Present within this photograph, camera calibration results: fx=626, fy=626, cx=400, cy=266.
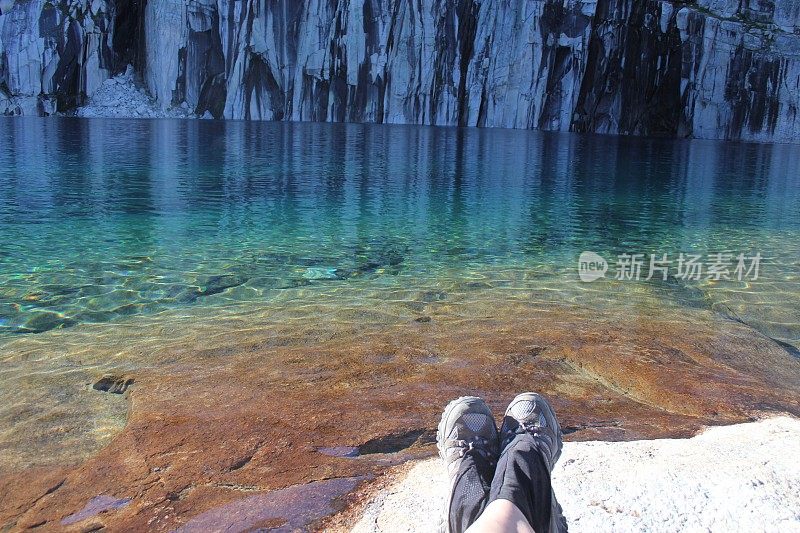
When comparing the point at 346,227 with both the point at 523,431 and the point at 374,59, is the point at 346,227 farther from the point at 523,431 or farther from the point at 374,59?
the point at 374,59

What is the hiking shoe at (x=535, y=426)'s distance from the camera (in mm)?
2883

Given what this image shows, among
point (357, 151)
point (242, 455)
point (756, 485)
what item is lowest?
point (242, 455)

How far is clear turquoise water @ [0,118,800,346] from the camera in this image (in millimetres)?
7802

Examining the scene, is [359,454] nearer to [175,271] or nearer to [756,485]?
[756,485]

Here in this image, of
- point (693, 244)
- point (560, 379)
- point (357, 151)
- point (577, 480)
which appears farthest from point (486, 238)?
point (357, 151)

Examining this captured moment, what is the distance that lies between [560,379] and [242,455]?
104 inches

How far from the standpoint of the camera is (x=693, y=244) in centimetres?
1134

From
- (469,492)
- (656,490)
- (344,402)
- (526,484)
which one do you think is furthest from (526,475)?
(344,402)

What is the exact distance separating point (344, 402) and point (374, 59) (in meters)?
53.7
